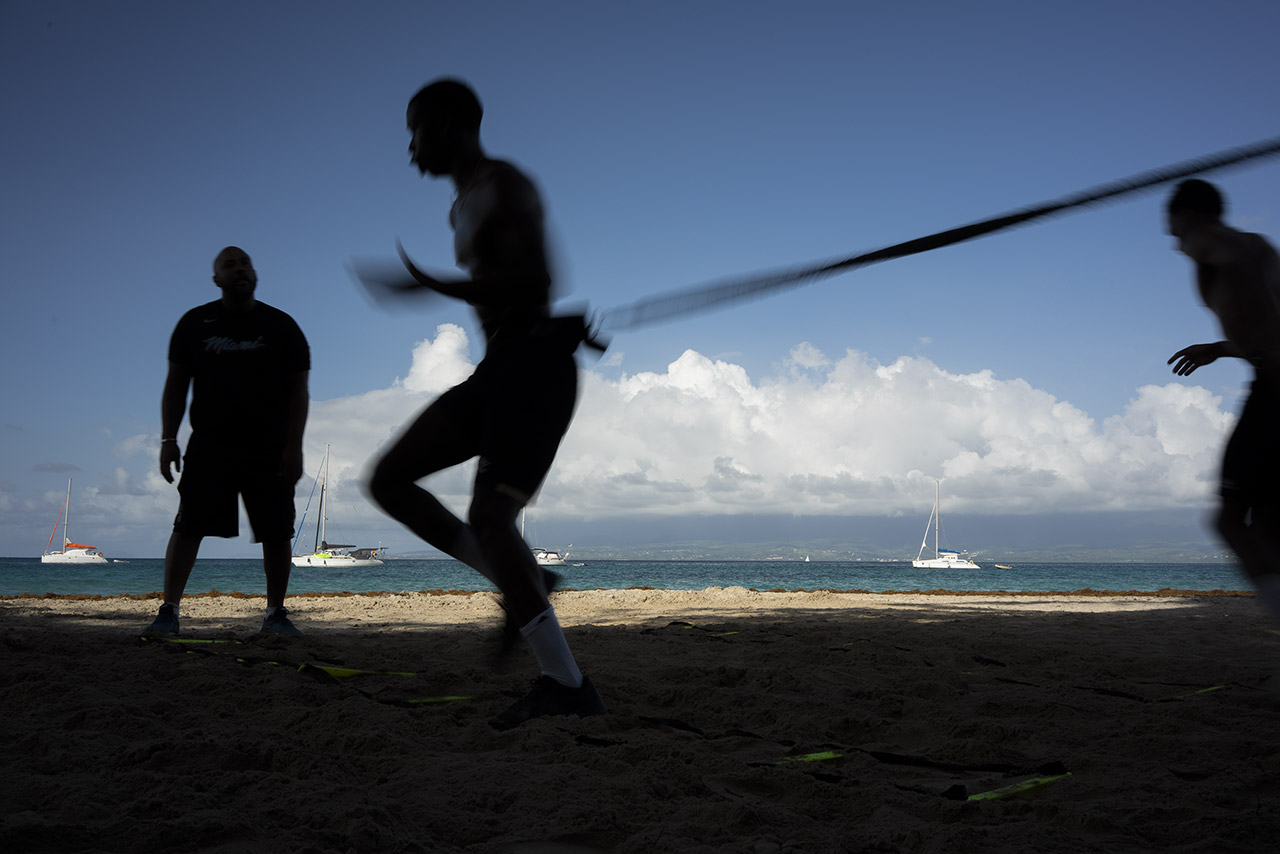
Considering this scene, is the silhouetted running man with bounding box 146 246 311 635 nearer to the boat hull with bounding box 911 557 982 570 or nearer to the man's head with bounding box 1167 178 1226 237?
the man's head with bounding box 1167 178 1226 237

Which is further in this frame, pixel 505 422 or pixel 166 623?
pixel 166 623

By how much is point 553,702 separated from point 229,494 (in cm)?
253

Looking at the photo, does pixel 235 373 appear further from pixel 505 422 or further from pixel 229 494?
pixel 505 422

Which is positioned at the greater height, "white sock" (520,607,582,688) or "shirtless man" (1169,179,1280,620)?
"shirtless man" (1169,179,1280,620)

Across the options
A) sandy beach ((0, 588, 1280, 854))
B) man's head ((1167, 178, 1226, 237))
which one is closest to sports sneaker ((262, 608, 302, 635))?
sandy beach ((0, 588, 1280, 854))

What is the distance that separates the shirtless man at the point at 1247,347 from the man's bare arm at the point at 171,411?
173 inches

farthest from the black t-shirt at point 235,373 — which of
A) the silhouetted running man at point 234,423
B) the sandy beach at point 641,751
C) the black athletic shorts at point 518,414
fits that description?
the black athletic shorts at point 518,414

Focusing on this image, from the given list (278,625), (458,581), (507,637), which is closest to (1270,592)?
(507,637)

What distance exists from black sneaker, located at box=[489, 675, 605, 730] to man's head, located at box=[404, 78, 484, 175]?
1621 mm

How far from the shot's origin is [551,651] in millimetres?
2238

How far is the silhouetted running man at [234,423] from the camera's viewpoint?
390cm

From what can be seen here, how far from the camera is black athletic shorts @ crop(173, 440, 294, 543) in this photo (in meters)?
3.87

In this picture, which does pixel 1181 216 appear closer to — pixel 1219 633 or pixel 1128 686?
pixel 1128 686

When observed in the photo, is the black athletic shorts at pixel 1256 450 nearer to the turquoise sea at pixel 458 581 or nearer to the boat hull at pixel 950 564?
the turquoise sea at pixel 458 581
